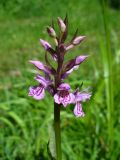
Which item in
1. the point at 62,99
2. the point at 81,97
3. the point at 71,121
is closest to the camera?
the point at 62,99

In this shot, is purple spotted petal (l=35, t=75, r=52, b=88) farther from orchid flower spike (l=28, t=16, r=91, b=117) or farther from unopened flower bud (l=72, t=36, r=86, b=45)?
unopened flower bud (l=72, t=36, r=86, b=45)

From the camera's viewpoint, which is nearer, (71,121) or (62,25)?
(62,25)

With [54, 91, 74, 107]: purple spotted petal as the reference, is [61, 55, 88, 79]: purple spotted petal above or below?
above

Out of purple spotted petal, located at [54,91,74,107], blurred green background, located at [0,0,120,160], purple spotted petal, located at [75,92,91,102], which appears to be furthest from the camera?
blurred green background, located at [0,0,120,160]

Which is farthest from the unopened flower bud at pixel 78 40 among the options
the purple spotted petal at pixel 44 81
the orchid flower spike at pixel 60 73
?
the purple spotted petal at pixel 44 81

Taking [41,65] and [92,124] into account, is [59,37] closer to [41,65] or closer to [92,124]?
[41,65]

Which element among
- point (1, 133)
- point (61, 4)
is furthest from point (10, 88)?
point (61, 4)

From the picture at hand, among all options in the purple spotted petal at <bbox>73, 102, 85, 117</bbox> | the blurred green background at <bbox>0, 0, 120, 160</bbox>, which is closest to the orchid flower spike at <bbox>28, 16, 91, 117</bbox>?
the purple spotted petal at <bbox>73, 102, 85, 117</bbox>

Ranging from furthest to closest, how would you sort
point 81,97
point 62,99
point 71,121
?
point 71,121
point 81,97
point 62,99

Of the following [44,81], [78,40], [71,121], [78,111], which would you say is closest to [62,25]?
[78,40]

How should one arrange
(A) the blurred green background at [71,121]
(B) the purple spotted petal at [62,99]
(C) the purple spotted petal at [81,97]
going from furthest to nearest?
(A) the blurred green background at [71,121] → (C) the purple spotted petal at [81,97] → (B) the purple spotted petal at [62,99]

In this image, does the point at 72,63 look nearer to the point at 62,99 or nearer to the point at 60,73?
the point at 60,73

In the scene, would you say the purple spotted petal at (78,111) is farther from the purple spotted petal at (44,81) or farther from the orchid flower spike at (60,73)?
the purple spotted petal at (44,81)
